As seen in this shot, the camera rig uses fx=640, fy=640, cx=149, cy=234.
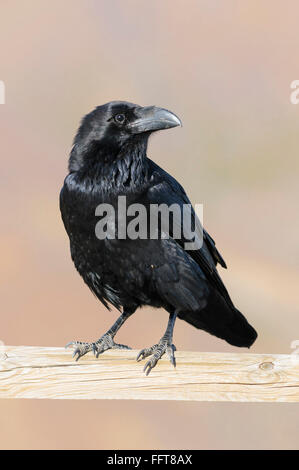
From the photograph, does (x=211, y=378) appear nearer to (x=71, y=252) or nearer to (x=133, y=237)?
(x=133, y=237)

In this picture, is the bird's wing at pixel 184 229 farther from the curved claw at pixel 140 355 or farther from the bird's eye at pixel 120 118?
the curved claw at pixel 140 355

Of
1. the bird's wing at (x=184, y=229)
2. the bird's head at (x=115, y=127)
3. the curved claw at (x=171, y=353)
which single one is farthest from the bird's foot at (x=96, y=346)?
the bird's head at (x=115, y=127)

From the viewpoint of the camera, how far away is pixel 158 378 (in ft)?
9.21

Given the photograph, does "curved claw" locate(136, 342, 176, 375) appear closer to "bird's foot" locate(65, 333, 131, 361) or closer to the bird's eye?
"bird's foot" locate(65, 333, 131, 361)

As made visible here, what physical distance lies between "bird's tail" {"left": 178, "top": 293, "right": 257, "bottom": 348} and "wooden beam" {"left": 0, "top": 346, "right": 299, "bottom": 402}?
847 mm

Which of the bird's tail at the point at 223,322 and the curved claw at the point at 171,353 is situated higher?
the bird's tail at the point at 223,322

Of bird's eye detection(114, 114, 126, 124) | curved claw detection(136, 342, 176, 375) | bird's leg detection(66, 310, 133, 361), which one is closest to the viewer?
curved claw detection(136, 342, 176, 375)

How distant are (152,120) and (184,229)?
1.94 ft

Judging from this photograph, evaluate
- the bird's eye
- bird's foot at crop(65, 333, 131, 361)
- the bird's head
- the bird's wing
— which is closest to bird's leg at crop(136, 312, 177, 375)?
bird's foot at crop(65, 333, 131, 361)

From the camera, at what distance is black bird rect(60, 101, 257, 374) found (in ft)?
10.5

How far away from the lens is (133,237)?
3152mm

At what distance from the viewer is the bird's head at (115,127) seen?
3273 millimetres

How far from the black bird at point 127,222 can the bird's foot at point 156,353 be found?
11 millimetres

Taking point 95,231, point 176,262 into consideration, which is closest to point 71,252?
point 95,231
